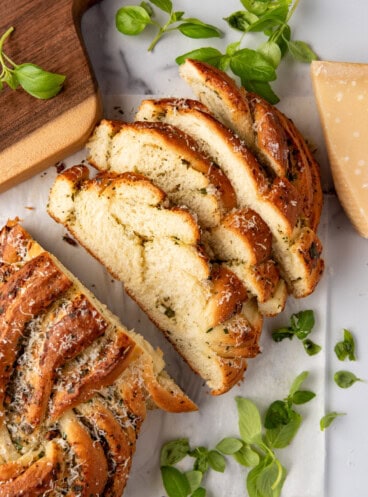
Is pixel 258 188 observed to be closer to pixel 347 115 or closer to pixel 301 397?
pixel 347 115

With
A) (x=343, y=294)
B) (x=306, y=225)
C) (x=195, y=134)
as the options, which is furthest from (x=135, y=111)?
(x=343, y=294)

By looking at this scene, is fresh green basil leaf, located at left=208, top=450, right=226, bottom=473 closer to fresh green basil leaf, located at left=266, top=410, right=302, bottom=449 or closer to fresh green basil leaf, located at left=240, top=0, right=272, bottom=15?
fresh green basil leaf, located at left=266, top=410, right=302, bottom=449

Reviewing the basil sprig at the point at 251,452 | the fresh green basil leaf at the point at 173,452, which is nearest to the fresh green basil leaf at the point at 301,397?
the basil sprig at the point at 251,452

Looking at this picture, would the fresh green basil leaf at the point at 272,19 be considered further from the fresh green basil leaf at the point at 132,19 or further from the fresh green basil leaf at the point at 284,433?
the fresh green basil leaf at the point at 284,433

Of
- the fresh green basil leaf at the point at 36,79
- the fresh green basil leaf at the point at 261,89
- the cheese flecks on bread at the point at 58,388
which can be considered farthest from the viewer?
the fresh green basil leaf at the point at 261,89

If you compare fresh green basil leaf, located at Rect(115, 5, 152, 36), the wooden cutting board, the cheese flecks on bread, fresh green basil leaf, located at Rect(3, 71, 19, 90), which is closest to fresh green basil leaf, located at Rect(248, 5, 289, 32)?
fresh green basil leaf, located at Rect(115, 5, 152, 36)

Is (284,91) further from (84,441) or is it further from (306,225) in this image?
(84,441)
